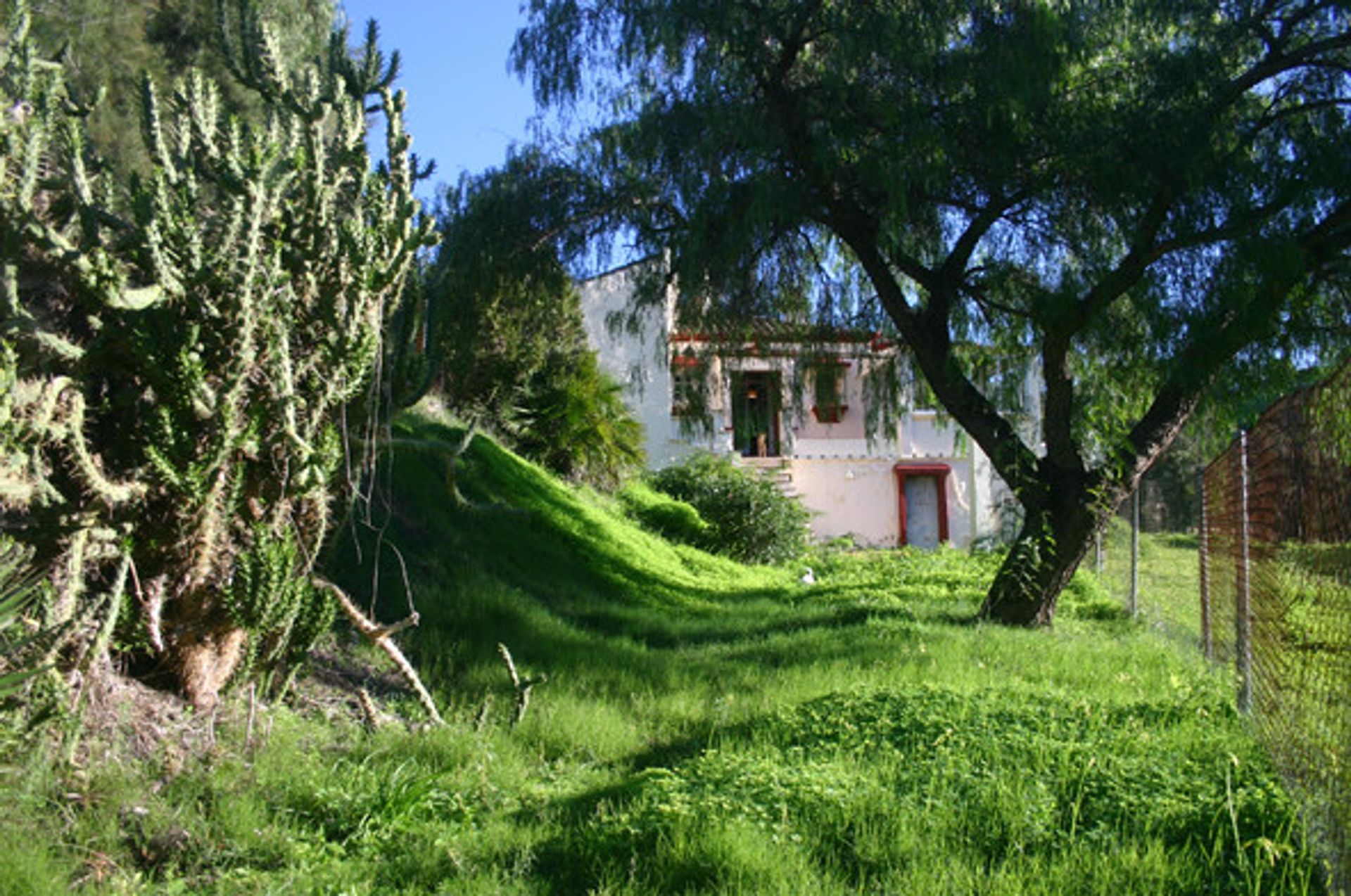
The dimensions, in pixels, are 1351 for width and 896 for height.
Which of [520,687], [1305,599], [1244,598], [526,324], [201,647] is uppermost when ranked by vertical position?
[526,324]

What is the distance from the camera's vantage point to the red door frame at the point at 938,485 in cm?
2836

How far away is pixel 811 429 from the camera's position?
29.1m

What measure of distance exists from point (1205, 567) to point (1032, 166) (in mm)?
3909

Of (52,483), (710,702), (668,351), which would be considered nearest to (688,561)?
(668,351)

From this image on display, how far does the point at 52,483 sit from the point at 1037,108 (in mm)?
8480

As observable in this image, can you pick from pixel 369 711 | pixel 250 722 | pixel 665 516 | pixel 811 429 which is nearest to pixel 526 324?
pixel 665 516

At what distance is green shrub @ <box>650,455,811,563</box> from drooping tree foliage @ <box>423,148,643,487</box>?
1.80 m

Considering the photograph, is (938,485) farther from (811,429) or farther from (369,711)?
(369,711)

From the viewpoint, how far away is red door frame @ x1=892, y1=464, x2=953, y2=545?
28.4 meters

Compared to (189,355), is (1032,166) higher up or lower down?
higher up

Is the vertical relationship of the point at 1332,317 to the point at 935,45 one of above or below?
below

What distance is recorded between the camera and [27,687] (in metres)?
4.86

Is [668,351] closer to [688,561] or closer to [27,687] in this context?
[688,561]

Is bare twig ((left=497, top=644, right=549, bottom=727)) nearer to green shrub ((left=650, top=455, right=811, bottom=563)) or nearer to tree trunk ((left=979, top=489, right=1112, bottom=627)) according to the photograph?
tree trunk ((left=979, top=489, right=1112, bottom=627))
